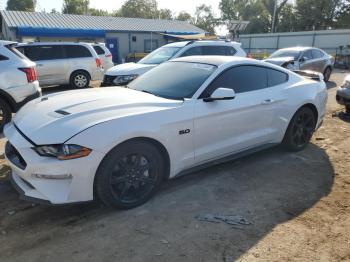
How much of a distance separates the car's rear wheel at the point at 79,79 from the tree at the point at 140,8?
69.3 m

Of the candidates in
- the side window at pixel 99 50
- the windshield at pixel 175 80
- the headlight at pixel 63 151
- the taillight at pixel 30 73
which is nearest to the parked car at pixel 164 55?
the taillight at pixel 30 73

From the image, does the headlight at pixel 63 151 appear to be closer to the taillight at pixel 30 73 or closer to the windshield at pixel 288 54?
the taillight at pixel 30 73

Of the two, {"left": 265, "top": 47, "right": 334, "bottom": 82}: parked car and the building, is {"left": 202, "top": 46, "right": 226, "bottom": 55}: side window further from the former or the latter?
the building

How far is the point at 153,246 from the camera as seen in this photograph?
309 centimetres

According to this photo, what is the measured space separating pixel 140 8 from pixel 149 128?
79.9 m

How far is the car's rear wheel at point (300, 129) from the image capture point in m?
5.32

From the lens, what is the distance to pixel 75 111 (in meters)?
3.57

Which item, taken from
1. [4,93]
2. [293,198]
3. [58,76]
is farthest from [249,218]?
[58,76]

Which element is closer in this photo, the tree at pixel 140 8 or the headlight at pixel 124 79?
the headlight at pixel 124 79

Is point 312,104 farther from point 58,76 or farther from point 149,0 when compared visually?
point 149,0

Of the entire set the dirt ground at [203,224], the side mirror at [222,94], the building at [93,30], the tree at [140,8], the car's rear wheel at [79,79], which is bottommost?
the dirt ground at [203,224]

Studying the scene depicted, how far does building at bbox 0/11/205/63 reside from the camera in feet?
86.2

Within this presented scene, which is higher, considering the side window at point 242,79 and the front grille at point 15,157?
the side window at point 242,79

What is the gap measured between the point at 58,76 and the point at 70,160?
9.87 metres
